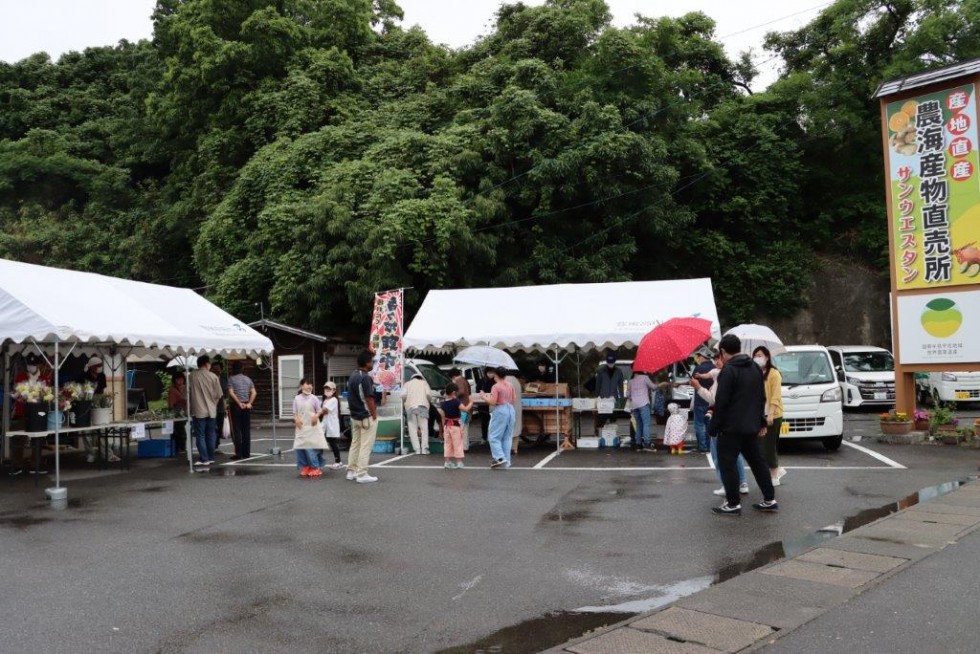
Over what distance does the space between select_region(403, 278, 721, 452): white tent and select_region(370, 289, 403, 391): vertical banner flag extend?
32 cm

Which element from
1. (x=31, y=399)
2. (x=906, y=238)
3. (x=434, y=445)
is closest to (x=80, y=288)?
(x=31, y=399)

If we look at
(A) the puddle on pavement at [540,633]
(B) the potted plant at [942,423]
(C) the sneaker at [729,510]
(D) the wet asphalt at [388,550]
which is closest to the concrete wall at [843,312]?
(B) the potted plant at [942,423]

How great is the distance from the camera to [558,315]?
1454cm

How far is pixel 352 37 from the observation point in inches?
1272

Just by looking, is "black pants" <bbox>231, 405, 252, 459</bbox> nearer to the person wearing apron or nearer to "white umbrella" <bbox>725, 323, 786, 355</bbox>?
the person wearing apron

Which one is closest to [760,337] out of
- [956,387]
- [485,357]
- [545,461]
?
[545,461]

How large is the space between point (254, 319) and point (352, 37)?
14086 mm

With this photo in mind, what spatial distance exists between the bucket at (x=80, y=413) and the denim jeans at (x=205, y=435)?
1.56m

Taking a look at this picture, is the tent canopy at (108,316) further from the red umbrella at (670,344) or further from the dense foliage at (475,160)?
the dense foliage at (475,160)

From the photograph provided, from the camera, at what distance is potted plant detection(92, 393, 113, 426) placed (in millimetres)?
12359

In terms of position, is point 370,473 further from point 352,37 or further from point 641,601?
point 352,37

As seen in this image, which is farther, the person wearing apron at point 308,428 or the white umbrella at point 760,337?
the white umbrella at point 760,337

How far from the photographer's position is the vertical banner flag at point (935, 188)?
13766mm

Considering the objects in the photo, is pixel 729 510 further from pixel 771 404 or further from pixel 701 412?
pixel 701 412
